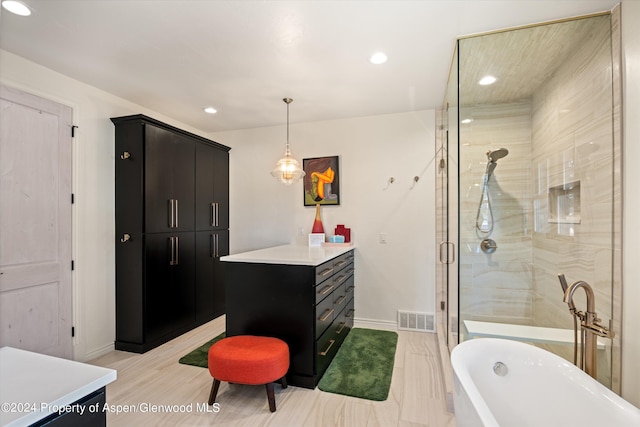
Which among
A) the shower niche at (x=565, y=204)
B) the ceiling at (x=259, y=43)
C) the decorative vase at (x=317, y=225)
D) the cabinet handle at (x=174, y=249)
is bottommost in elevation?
the cabinet handle at (x=174, y=249)

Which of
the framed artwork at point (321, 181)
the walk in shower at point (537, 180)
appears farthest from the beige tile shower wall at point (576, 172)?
the framed artwork at point (321, 181)

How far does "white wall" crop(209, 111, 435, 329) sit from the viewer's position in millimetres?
3555

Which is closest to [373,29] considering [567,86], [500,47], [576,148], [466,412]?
[500,47]

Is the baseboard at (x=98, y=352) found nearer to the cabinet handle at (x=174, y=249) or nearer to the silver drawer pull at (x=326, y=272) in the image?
the cabinet handle at (x=174, y=249)

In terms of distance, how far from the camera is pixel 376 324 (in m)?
3.67

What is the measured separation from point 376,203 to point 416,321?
146cm

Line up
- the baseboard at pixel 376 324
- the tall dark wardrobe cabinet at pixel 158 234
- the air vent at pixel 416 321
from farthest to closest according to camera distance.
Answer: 1. the baseboard at pixel 376 324
2. the air vent at pixel 416 321
3. the tall dark wardrobe cabinet at pixel 158 234

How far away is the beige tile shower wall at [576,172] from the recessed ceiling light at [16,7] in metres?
3.39

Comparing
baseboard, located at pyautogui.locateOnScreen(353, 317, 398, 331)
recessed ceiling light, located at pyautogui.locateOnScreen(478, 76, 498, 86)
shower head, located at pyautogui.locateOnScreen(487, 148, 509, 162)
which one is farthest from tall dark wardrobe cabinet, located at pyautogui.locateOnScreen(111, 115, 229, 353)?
shower head, located at pyautogui.locateOnScreen(487, 148, 509, 162)

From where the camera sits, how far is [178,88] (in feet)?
9.52

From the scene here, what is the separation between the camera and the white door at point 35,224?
220 cm

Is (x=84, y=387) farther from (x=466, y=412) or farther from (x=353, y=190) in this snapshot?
(x=353, y=190)

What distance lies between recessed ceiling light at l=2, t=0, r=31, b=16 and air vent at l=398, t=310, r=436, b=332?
4004mm

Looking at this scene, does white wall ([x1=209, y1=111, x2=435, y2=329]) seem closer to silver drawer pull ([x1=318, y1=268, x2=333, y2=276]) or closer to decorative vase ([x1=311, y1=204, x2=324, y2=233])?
decorative vase ([x1=311, y1=204, x2=324, y2=233])
